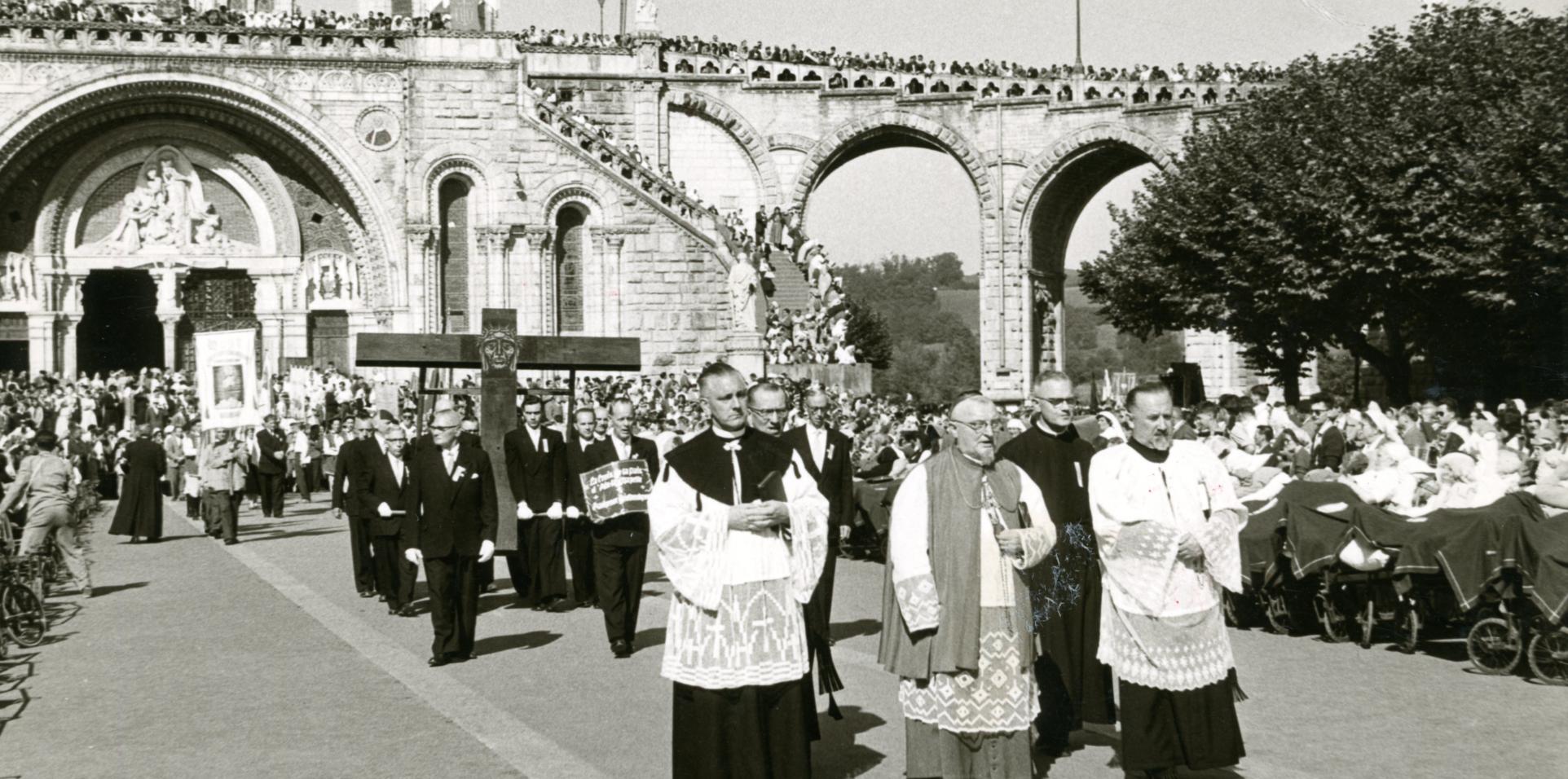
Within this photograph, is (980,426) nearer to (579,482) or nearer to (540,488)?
(579,482)

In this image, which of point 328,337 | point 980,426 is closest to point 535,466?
point 980,426

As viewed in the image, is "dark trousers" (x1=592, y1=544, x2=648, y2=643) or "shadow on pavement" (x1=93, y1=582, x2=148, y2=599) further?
"shadow on pavement" (x1=93, y1=582, x2=148, y2=599)

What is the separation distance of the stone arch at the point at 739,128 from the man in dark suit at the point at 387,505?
28.9 m

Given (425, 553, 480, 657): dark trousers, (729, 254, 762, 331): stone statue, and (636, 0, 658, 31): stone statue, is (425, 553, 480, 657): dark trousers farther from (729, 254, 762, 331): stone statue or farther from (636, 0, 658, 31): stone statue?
(636, 0, 658, 31): stone statue

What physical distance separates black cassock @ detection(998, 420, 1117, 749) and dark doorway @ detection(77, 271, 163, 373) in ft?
121

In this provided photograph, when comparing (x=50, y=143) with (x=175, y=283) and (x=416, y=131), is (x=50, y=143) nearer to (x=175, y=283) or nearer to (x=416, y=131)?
(x=175, y=283)

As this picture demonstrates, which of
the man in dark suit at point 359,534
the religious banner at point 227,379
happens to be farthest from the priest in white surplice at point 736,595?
the religious banner at point 227,379

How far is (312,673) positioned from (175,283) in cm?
3202

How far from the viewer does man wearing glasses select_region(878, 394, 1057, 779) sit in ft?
24.8

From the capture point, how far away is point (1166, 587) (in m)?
8.02

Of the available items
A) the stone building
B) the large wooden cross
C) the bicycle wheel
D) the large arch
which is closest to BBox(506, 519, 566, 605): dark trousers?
the large wooden cross

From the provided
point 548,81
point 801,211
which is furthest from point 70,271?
point 801,211

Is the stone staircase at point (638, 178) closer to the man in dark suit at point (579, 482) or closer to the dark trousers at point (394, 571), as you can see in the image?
the dark trousers at point (394, 571)

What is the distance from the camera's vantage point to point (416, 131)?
39.1 m
